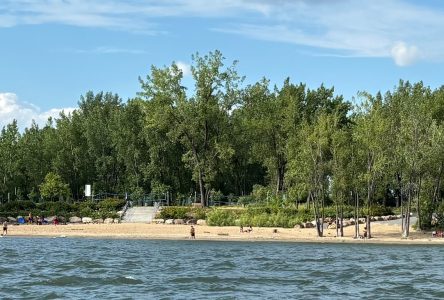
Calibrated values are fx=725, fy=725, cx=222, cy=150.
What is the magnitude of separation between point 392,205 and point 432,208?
26604 mm

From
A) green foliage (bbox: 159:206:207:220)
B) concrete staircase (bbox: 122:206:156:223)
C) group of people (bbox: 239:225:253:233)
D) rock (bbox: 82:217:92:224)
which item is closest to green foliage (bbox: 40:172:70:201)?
concrete staircase (bbox: 122:206:156:223)

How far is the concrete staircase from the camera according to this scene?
77.6 m

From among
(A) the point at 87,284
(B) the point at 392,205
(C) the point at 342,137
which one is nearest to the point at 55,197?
(B) the point at 392,205

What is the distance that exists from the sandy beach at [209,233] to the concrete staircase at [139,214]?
3.63 meters

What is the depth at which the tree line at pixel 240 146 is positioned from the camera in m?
59.0

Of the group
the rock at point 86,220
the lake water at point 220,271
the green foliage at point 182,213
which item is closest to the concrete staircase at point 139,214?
the green foliage at point 182,213

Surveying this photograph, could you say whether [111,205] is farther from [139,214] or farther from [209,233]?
[209,233]

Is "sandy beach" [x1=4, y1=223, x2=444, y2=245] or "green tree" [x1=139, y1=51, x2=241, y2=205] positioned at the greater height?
"green tree" [x1=139, y1=51, x2=241, y2=205]

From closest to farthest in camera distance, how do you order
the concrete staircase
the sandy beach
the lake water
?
the lake water < the sandy beach < the concrete staircase

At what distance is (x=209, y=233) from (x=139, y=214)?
665 inches

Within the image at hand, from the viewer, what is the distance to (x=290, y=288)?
32062 mm

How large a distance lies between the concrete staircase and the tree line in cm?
607

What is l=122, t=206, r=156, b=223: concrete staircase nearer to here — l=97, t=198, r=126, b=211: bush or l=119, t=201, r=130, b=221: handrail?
l=119, t=201, r=130, b=221: handrail

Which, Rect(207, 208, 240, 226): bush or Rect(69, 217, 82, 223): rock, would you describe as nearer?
Rect(207, 208, 240, 226): bush
